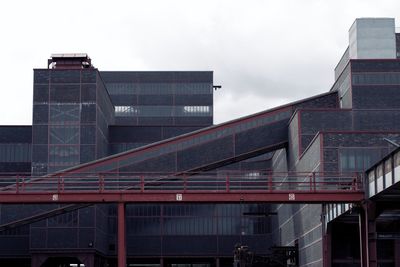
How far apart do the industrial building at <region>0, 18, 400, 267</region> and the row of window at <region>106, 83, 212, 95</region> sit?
96.2 ft

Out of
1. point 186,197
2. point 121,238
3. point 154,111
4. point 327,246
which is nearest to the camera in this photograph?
point 186,197

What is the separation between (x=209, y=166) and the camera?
74625 millimetres

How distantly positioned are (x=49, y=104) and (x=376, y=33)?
1222 inches

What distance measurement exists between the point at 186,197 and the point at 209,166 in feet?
101

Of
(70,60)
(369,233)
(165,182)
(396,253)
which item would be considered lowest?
(396,253)

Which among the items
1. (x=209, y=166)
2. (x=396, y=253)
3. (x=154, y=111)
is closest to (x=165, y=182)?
(x=209, y=166)

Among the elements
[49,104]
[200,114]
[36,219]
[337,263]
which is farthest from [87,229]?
[200,114]

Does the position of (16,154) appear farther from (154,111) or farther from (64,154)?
(154,111)

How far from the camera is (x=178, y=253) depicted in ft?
300

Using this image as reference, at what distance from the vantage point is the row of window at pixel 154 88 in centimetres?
12775

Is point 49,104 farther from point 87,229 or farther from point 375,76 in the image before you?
point 375,76

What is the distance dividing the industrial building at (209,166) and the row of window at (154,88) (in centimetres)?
2932

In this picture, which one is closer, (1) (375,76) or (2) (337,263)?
(2) (337,263)

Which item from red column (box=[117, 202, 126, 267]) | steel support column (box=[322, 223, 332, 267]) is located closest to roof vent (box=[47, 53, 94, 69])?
steel support column (box=[322, 223, 332, 267])
